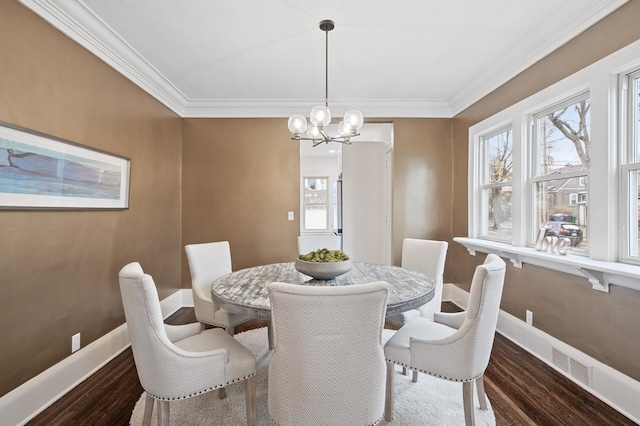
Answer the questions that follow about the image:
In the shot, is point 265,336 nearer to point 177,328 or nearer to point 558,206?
point 177,328

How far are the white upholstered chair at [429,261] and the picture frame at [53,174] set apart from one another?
257 cm

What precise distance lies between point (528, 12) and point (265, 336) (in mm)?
3307

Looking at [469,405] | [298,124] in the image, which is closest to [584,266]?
[469,405]

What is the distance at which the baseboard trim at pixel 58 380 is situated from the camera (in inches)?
70.5

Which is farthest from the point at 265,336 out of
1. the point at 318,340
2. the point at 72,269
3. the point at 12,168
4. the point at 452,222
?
the point at 452,222

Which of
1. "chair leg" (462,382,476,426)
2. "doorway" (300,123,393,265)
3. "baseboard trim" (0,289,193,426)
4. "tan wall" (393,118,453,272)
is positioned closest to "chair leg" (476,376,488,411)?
"chair leg" (462,382,476,426)

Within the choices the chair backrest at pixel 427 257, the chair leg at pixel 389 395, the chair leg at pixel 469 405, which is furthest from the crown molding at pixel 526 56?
the chair leg at pixel 389 395

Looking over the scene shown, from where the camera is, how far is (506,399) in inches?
79.3

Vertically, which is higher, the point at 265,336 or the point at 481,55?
the point at 481,55

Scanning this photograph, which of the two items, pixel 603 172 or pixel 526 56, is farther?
pixel 526 56

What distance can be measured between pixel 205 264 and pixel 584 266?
2.70 m

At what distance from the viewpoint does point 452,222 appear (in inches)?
163

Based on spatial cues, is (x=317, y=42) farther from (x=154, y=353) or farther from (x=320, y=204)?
(x=320, y=204)

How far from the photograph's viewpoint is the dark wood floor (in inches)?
72.1
